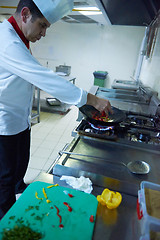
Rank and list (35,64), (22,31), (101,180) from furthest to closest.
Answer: (22,31) < (35,64) < (101,180)

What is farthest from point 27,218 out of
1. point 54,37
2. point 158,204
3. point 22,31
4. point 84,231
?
point 54,37

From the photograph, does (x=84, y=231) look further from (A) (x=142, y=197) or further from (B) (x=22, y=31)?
(B) (x=22, y=31)

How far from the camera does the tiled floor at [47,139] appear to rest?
6.86 feet

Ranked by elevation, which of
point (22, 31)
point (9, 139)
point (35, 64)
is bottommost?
point (9, 139)

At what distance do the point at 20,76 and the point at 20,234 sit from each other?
0.70 metres

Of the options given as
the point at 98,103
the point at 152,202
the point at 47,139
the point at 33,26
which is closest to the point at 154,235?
the point at 152,202

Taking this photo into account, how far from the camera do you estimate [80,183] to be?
0.73 metres

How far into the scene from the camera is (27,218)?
561 mm

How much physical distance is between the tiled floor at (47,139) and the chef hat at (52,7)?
61.5 inches

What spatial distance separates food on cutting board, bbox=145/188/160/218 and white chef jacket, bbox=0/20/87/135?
1.72 feet

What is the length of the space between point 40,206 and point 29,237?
4.8 inches

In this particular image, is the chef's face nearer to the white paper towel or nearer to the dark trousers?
the dark trousers

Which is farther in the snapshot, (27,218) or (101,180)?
(101,180)

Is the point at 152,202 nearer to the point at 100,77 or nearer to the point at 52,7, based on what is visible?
the point at 52,7
